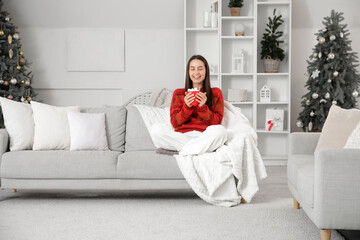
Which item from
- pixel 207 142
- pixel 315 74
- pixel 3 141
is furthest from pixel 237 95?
pixel 3 141

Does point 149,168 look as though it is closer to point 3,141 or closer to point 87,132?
point 87,132

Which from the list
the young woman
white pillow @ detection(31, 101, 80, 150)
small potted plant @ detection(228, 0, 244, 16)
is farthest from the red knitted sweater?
small potted plant @ detection(228, 0, 244, 16)

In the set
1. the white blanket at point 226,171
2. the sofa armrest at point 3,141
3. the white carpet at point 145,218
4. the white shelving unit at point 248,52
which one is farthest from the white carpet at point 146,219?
the white shelving unit at point 248,52

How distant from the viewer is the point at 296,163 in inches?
122

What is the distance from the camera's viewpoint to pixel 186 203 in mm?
3588

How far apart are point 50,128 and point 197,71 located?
1308 mm

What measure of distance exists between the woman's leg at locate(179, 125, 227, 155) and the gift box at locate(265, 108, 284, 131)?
8.10ft

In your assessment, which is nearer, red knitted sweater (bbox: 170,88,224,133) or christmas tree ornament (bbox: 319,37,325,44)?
red knitted sweater (bbox: 170,88,224,133)

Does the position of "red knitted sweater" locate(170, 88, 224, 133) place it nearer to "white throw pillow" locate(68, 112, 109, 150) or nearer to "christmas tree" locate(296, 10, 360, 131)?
"white throw pillow" locate(68, 112, 109, 150)

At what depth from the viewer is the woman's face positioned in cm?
399

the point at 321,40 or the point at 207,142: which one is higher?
the point at 321,40

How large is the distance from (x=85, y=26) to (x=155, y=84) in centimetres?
118

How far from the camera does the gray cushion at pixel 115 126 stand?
13.4 ft

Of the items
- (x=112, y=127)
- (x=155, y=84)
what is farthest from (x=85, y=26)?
(x=112, y=127)
